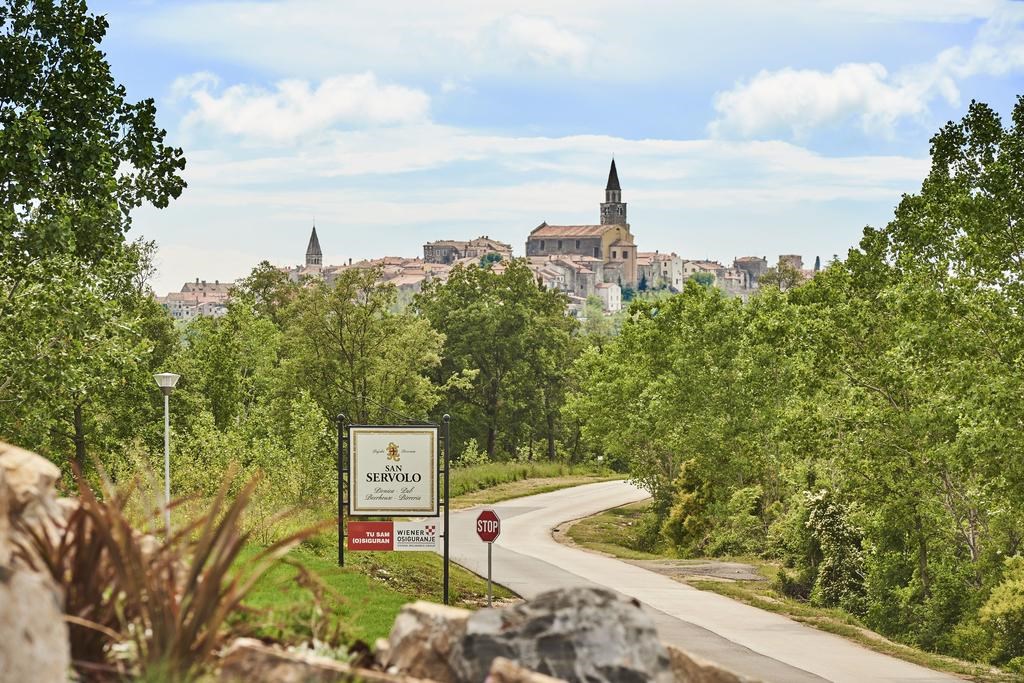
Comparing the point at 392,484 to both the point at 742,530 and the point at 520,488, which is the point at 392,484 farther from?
the point at 520,488

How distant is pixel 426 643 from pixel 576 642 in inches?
38.5

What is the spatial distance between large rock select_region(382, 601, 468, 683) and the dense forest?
3.02 m

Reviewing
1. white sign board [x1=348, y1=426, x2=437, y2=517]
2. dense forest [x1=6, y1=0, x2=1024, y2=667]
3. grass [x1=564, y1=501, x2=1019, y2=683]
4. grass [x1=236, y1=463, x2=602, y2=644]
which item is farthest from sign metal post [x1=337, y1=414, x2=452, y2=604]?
grass [x1=564, y1=501, x2=1019, y2=683]

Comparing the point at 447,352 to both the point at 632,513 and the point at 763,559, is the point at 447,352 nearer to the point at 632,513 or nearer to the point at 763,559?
the point at 632,513

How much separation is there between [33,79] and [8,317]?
16.1 feet

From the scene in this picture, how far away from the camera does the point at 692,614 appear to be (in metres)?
27.7

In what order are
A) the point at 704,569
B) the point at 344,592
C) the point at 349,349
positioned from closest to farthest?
1. the point at 344,592
2. the point at 704,569
3. the point at 349,349

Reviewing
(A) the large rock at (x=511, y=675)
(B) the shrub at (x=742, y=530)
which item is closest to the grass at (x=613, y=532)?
(B) the shrub at (x=742, y=530)

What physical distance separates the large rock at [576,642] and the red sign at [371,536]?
58.3ft

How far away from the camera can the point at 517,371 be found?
242ft

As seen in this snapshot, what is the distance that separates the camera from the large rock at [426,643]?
6.77 meters

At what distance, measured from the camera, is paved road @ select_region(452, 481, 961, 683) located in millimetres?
21156

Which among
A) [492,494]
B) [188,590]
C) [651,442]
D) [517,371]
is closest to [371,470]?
[188,590]

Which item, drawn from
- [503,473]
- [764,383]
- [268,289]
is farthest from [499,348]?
[764,383]
